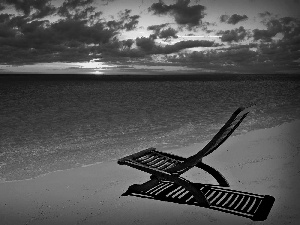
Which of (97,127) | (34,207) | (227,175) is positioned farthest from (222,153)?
(97,127)

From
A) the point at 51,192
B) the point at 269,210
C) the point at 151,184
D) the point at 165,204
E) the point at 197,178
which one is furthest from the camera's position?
the point at 197,178

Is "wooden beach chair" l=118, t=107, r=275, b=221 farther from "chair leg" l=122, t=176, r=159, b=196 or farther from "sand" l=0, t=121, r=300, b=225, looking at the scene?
"sand" l=0, t=121, r=300, b=225

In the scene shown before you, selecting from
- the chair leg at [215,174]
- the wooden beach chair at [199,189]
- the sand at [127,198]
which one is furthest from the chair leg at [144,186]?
the chair leg at [215,174]

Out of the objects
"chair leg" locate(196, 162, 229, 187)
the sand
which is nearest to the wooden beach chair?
"chair leg" locate(196, 162, 229, 187)

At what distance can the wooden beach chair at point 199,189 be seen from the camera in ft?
13.3

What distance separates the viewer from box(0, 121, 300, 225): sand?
3.93 metres

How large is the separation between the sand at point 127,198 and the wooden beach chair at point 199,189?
0.11 metres

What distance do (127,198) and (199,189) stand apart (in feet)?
3.43

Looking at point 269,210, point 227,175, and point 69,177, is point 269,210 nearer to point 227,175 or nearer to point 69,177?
point 227,175

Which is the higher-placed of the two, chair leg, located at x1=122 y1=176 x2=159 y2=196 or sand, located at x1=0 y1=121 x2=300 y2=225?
chair leg, located at x1=122 y1=176 x2=159 y2=196

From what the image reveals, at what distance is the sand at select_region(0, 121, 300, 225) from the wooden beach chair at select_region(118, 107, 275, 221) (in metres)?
0.11

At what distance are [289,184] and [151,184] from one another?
218 centimetres

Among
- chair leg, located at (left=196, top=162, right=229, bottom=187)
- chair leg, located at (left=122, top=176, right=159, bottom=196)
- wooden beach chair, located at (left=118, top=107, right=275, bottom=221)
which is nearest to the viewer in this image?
wooden beach chair, located at (left=118, top=107, right=275, bottom=221)

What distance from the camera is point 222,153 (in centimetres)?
743
